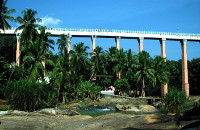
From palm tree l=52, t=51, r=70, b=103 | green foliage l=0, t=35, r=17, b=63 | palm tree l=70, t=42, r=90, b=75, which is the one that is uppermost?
green foliage l=0, t=35, r=17, b=63

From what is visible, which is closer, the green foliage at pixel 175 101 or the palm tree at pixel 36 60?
the green foliage at pixel 175 101

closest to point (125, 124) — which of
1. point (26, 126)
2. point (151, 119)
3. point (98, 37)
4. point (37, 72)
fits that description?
point (151, 119)

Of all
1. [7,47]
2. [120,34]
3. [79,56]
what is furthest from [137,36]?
[7,47]

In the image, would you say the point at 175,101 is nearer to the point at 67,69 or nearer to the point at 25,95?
the point at 25,95

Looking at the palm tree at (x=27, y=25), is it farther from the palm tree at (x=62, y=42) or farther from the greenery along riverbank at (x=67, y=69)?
the palm tree at (x=62, y=42)

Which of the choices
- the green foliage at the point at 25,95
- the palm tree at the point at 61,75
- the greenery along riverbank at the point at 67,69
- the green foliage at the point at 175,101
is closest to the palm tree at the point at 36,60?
the greenery along riverbank at the point at 67,69

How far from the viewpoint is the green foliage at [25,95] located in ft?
82.0

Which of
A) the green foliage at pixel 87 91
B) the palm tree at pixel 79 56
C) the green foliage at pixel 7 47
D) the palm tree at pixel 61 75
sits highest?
the green foliage at pixel 7 47

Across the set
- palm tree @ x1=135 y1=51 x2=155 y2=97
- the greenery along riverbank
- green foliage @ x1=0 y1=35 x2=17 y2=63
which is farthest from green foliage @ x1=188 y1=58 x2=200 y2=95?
green foliage @ x1=0 y1=35 x2=17 y2=63

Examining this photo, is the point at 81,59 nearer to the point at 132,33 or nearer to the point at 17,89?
the point at 132,33

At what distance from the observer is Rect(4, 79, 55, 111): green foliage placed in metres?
25.0

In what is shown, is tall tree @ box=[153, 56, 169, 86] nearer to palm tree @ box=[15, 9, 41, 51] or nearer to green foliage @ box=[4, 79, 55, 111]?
palm tree @ box=[15, 9, 41, 51]

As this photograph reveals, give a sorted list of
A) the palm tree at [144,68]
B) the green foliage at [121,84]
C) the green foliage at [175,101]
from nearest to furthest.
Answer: the green foliage at [175,101]
the palm tree at [144,68]
the green foliage at [121,84]

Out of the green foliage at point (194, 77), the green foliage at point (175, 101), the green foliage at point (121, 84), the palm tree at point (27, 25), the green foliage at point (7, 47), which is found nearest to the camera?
the green foliage at point (175, 101)
